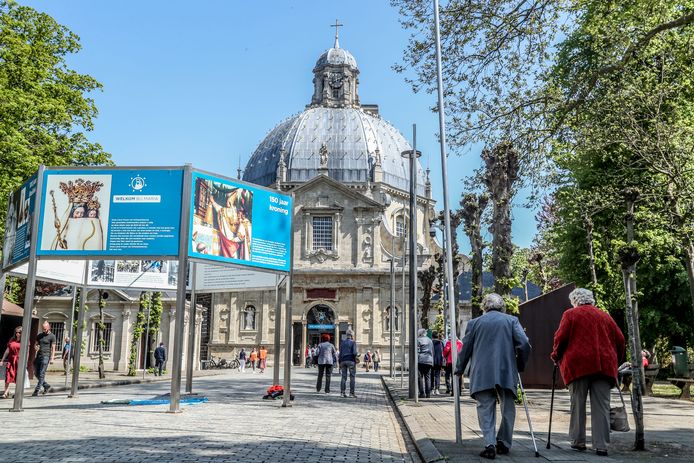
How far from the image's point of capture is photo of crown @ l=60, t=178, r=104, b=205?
1298cm

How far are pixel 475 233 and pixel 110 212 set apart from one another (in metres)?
12.8

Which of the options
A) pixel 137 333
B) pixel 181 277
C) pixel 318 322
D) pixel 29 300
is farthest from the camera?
pixel 318 322

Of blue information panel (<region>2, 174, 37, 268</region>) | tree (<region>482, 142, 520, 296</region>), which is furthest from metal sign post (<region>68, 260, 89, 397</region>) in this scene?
tree (<region>482, 142, 520, 296</region>)

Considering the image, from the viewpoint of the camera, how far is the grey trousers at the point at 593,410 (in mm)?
7364

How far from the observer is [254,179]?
73.9m

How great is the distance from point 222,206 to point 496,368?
24.7 ft

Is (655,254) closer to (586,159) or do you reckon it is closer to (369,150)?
Result: (586,159)

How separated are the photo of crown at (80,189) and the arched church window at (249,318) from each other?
152 feet

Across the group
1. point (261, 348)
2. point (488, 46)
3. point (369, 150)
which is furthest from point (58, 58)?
point (369, 150)

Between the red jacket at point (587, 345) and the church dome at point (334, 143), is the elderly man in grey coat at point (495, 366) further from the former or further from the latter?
the church dome at point (334, 143)

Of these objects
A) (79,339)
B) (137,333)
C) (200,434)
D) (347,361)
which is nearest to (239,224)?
(200,434)

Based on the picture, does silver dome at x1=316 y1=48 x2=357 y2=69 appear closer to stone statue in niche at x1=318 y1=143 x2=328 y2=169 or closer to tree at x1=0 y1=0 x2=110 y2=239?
stone statue in niche at x1=318 y1=143 x2=328 y2=169

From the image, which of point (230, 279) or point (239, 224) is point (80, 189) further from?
point (230, 279)

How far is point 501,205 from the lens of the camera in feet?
59.3
